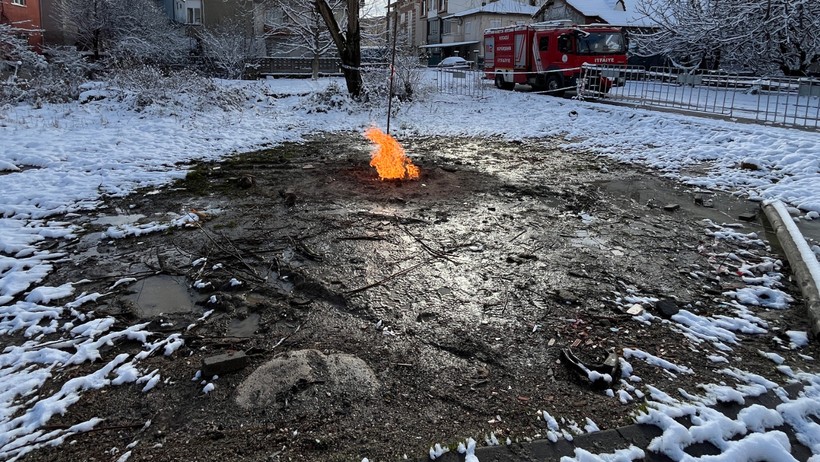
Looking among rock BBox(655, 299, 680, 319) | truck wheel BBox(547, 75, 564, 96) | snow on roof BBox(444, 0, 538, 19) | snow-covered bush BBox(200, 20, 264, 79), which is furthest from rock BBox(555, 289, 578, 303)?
snow on roof BBox(444, 0, 538, 19)

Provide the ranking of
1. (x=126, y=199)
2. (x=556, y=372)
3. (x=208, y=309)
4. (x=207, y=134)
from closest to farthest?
(x=556, y=372)
(x=208, y=309)
(x=126, y=199)
(x=207, y=134)

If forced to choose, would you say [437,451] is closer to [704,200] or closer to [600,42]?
[704,200]

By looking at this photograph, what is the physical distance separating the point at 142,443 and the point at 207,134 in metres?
A: 11.2

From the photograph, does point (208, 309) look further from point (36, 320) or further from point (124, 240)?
point (124, 240)

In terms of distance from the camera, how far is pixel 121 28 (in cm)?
3170

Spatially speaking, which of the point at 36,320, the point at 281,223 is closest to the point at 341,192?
the point at 281,223

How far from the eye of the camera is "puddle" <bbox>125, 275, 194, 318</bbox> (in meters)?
4.43

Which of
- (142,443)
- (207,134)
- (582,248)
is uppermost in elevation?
(207,134)

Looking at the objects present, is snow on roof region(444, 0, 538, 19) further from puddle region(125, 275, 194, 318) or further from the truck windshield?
puddle region(125, 275, 194, 318)

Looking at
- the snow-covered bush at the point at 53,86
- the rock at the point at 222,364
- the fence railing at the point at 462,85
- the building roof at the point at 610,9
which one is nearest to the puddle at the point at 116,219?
the rock at the point at 222,364

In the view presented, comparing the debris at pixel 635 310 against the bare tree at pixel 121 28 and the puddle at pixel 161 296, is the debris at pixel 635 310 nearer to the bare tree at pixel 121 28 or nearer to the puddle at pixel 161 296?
the puddle at pixel 161 296

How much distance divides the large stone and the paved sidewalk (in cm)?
83

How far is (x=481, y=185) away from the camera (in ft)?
28.3

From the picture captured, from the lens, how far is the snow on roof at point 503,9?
49.3m
